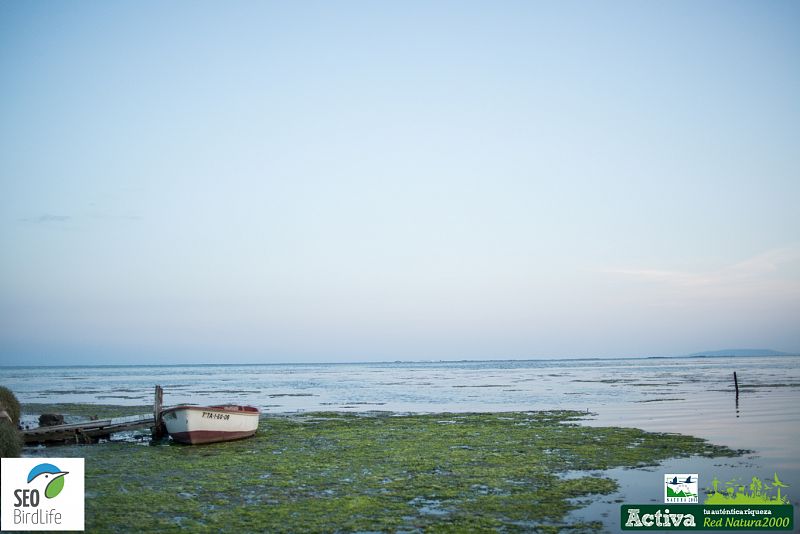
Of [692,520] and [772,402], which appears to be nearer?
[692,520]

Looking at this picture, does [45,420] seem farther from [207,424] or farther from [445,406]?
[445,406]

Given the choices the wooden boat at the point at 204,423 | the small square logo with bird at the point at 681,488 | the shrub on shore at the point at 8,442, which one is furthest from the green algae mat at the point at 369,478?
the shrub on shore at the point at 8,442

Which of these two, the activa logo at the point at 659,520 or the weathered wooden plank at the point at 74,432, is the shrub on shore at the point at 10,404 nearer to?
the weathered wooden plank at the point at 74,432

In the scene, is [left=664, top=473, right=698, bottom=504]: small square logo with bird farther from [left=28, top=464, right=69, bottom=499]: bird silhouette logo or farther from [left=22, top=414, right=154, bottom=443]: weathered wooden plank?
[left=22, top=414, right=154, bottom=443]: weathered wooden plank

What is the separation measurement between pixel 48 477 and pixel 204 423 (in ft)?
42.6

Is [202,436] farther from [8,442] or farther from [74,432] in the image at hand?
[8,442]

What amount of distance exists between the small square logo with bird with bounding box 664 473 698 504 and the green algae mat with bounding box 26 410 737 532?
1.40 metres

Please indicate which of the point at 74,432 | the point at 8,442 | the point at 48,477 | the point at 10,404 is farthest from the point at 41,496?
the point at 10,404

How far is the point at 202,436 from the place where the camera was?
26938 mm

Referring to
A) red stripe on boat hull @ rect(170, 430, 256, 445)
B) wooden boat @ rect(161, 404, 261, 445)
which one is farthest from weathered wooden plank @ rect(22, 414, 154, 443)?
red stripe on boat hull @ rect(170, 430, 256, 445)

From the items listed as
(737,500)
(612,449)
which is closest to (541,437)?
(612,449)

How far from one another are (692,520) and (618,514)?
61.6 inches

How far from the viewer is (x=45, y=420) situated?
30.8 meters

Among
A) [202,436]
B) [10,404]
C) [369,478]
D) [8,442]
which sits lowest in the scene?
[202,436]
